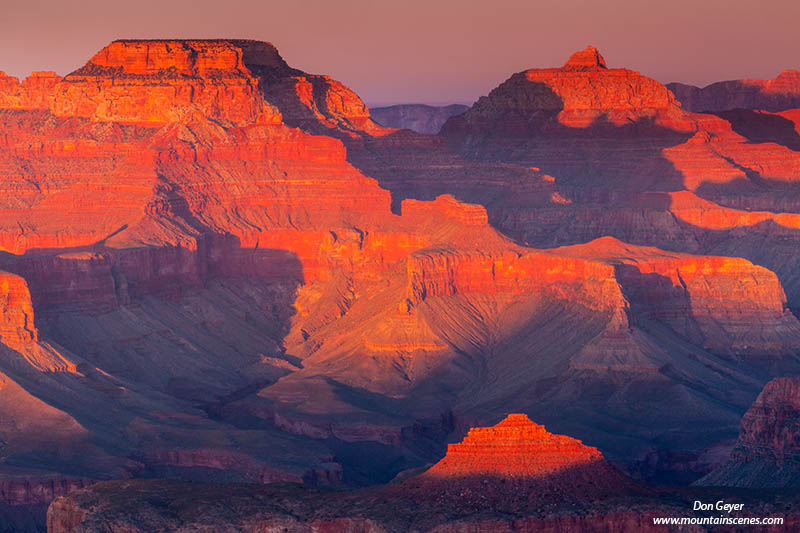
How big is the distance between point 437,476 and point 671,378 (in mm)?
48970

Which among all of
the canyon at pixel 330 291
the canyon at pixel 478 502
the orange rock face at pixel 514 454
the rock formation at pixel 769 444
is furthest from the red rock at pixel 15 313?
the orange rock face at pixel 514 454

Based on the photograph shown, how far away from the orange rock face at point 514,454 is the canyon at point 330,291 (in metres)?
0.13

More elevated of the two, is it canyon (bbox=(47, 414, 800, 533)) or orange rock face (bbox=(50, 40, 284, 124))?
orange rock face (bbox=(50, 40, 284, 124))

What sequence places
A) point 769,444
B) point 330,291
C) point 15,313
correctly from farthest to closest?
point 330,291 < point 15,313 < point 769,444

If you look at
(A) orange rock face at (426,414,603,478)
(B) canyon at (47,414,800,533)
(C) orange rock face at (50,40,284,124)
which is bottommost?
(B) canyon at (47,414,800,533)

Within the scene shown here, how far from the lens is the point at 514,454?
2768 inches

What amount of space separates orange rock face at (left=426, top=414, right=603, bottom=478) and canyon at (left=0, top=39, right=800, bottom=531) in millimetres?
128

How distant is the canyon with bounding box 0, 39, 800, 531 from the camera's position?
363 ft

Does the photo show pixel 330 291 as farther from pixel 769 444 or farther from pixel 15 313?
pixel 769 444

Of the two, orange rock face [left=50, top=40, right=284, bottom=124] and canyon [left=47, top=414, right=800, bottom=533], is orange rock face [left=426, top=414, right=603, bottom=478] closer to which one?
canyon [left=47, top=414, right=800, bottom=533]

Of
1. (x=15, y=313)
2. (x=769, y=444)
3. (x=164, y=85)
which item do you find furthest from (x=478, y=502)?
(x=164, y=85)

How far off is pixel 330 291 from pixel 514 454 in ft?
A: 269

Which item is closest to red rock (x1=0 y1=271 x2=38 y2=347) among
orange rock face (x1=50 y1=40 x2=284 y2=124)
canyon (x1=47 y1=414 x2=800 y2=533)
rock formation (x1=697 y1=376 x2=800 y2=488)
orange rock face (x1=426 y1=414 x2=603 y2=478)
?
rock formation (x1=697 y1=376 x2=800 y2=488)

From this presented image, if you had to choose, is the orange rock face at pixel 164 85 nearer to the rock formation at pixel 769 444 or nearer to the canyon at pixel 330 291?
the canyon at pixel 330 291
